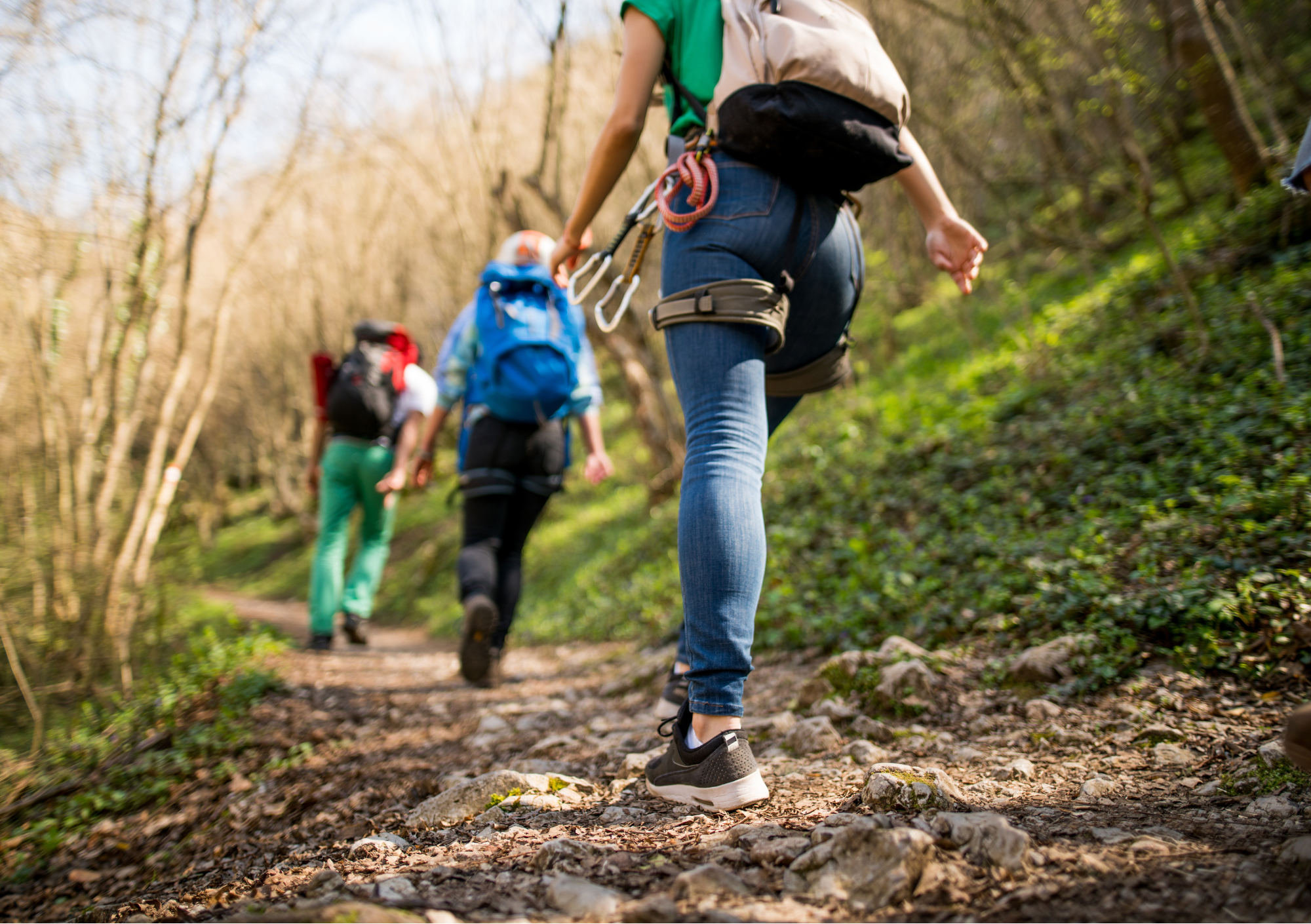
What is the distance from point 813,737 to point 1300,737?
3.79ft

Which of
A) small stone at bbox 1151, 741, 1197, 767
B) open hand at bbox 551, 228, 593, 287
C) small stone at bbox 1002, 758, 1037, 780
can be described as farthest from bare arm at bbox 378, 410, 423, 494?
small stone at bbox 1151, 741, 1197, 767

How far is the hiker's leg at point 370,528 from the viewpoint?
16.2 feet

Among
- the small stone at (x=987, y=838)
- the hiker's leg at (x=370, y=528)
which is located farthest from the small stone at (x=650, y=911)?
the hiker's leg at (x=370, y=528)

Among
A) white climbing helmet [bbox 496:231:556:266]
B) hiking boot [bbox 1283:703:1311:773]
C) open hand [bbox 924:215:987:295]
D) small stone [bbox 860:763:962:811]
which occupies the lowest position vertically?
small stone [bbox 860:763:962:811]

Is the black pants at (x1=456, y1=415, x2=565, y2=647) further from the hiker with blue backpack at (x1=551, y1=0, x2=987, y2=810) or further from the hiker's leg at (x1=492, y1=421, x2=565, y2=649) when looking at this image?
the hiker with blue backpack at (x1=551, y1=0, x2=987, y2=810)

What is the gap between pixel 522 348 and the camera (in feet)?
11.4

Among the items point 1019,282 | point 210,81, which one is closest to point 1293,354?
point 1019,282

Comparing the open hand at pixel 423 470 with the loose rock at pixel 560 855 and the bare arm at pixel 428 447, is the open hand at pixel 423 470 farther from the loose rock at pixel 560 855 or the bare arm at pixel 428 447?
the loose rock at pixel 560 855

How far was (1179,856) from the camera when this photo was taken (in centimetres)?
120

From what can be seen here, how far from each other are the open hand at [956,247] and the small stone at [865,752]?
4.18ft

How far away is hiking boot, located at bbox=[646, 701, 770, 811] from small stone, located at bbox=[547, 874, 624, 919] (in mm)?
381

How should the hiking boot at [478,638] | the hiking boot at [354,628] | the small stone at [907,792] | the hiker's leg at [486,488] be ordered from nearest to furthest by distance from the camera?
the small stone at [907,792] → the hiking boot at [478,638] → the hiker's leg at [486,488] → the hiking boot at [354,628]

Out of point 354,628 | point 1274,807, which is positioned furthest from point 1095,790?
point 354,628

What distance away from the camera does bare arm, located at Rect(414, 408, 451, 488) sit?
3854 mm
